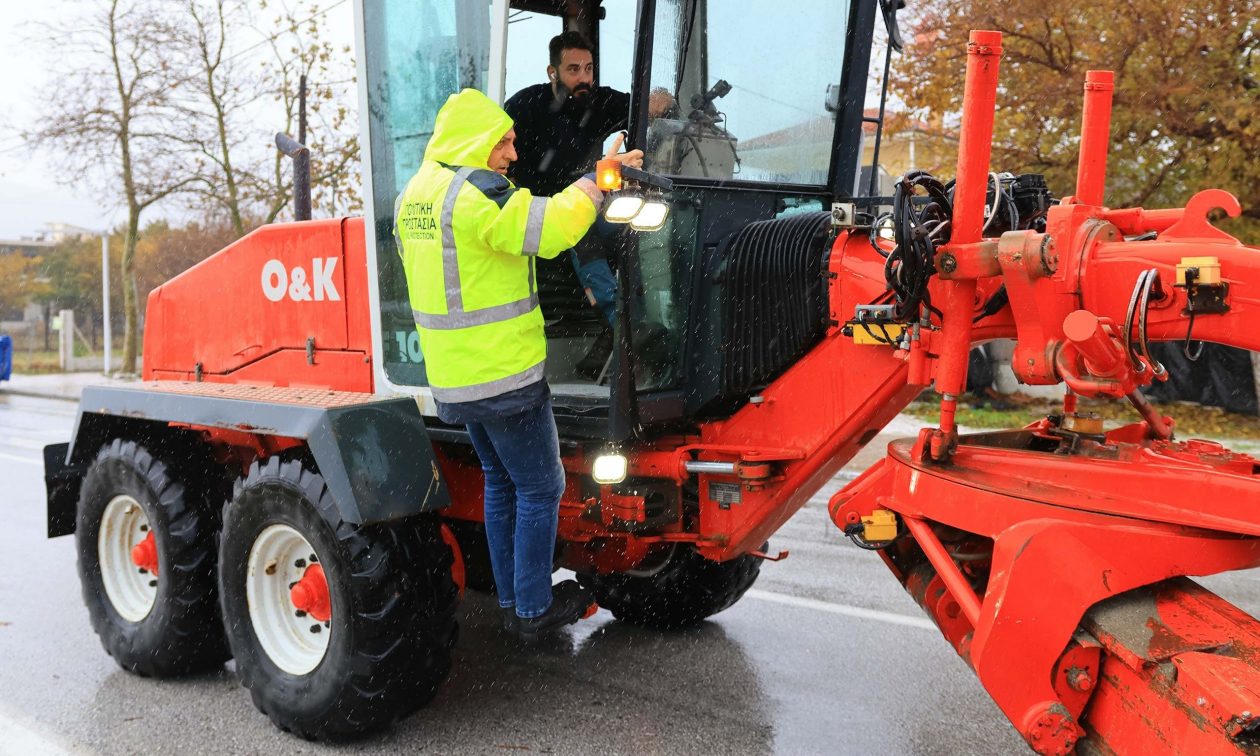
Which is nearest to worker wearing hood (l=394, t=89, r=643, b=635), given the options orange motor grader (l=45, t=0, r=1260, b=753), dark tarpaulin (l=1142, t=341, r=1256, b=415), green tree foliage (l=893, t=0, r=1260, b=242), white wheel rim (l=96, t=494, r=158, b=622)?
orange motor grader (l=45, t=0, r=1260, b=753)

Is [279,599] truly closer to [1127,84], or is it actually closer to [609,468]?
[609,468]

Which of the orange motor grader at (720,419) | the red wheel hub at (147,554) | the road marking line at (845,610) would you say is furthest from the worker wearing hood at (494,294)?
the road marking line at (845,610)

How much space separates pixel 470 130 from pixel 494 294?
0.51m

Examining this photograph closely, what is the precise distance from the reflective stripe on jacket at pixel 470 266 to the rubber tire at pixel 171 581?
1519 mm

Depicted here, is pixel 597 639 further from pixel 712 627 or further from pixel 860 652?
pixel 860 652

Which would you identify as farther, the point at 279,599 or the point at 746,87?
the point at 279,599

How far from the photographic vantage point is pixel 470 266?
3318 millimetres

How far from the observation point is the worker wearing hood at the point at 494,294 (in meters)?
3.18

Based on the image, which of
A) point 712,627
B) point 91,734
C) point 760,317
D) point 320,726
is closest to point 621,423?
point 760,317

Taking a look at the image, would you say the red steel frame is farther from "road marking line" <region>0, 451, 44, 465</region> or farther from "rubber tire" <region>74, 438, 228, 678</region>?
"road marking line" <region>0, 451, 44, 465</region>

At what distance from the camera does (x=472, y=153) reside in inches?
130

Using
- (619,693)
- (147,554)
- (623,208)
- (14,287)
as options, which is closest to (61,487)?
(147,554)

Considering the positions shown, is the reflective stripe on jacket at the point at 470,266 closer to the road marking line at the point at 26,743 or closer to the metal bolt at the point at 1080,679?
the metal bolt at the point at 1080,679

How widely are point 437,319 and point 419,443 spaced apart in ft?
1.81
